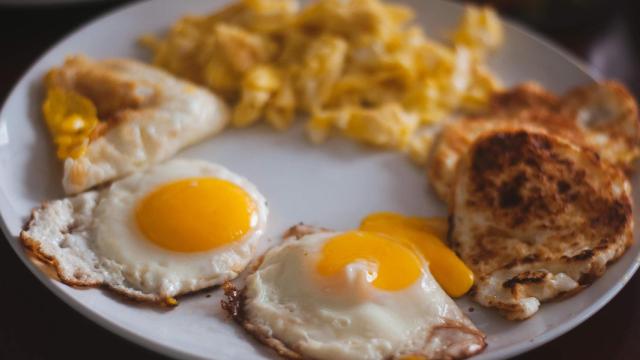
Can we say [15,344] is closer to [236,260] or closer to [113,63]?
[236,260]

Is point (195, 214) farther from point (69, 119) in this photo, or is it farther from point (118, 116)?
point (69, 119)

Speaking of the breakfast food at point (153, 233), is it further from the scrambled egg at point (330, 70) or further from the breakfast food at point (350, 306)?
the scrambled egg at point (330, 70)

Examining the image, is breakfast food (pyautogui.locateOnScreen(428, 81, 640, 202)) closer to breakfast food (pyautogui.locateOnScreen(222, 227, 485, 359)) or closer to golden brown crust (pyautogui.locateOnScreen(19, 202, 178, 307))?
breakfast food (pyautogui.locateOnScreen(222, 227, 485, 359))

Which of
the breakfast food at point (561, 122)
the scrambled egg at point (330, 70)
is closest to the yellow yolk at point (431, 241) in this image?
the breakfast food at point (561, 122)

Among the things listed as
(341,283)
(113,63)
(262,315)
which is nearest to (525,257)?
(341,283)

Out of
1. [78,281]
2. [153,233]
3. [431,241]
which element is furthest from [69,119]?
[431,241]
